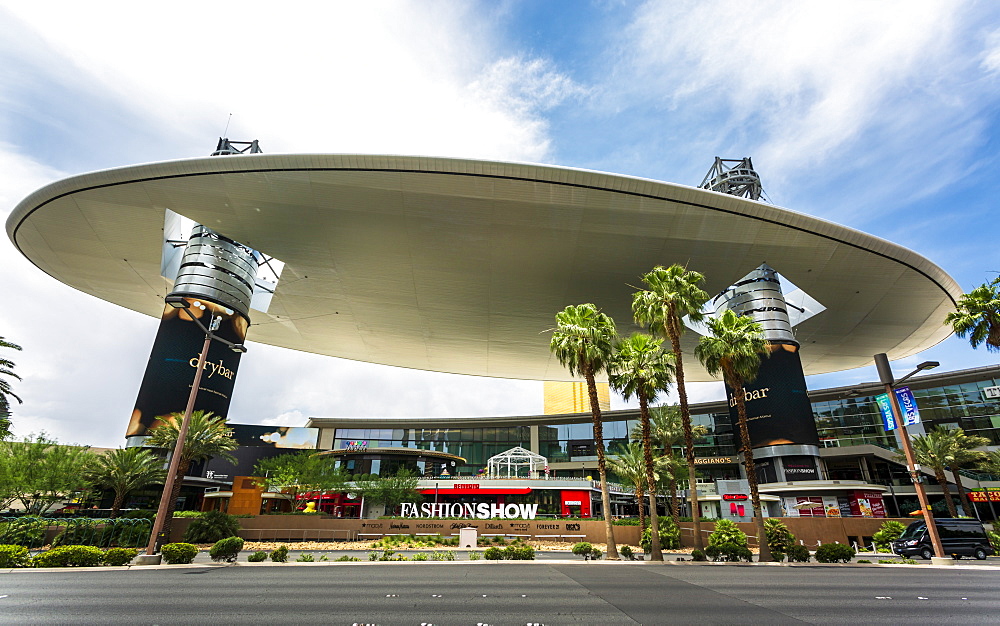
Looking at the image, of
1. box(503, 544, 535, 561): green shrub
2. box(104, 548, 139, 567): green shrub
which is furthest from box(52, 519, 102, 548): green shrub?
box(503, 544, 535, 561): green shrub

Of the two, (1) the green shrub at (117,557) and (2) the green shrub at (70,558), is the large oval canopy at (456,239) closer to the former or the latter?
(1) the green shrub at (117,557)

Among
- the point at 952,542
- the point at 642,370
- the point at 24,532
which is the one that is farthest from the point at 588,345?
the point at 24,532

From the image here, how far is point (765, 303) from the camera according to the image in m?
46.4

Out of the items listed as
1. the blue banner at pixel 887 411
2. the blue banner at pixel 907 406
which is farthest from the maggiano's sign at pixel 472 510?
the blue banner at pixel 907 406

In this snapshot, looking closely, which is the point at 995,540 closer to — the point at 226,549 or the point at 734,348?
the point at 734,348

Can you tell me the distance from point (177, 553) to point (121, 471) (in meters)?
15.6

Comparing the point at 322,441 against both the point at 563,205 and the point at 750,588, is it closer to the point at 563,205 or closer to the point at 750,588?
the point at 563,205

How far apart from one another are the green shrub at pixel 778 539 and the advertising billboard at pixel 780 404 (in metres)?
21.8

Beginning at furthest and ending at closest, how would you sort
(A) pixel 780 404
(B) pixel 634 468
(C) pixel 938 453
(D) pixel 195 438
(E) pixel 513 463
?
(E) pixel 513 463 → (A) pixel 780 404 → (C) pixel 938 453 → (B) pixel 634 468 → (D) pixel 195 438

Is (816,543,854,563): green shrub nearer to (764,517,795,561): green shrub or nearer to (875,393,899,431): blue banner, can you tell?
(764,517,795,561): green shrub

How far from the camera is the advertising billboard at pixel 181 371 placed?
35.6 m

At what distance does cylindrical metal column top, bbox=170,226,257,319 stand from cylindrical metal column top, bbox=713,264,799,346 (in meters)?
44.4

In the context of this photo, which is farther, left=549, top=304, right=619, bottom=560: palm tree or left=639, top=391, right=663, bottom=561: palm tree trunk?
left=549, top=304, right=619, bottom=560: palm tree

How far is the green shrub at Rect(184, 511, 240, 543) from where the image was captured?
2709 centimetres
